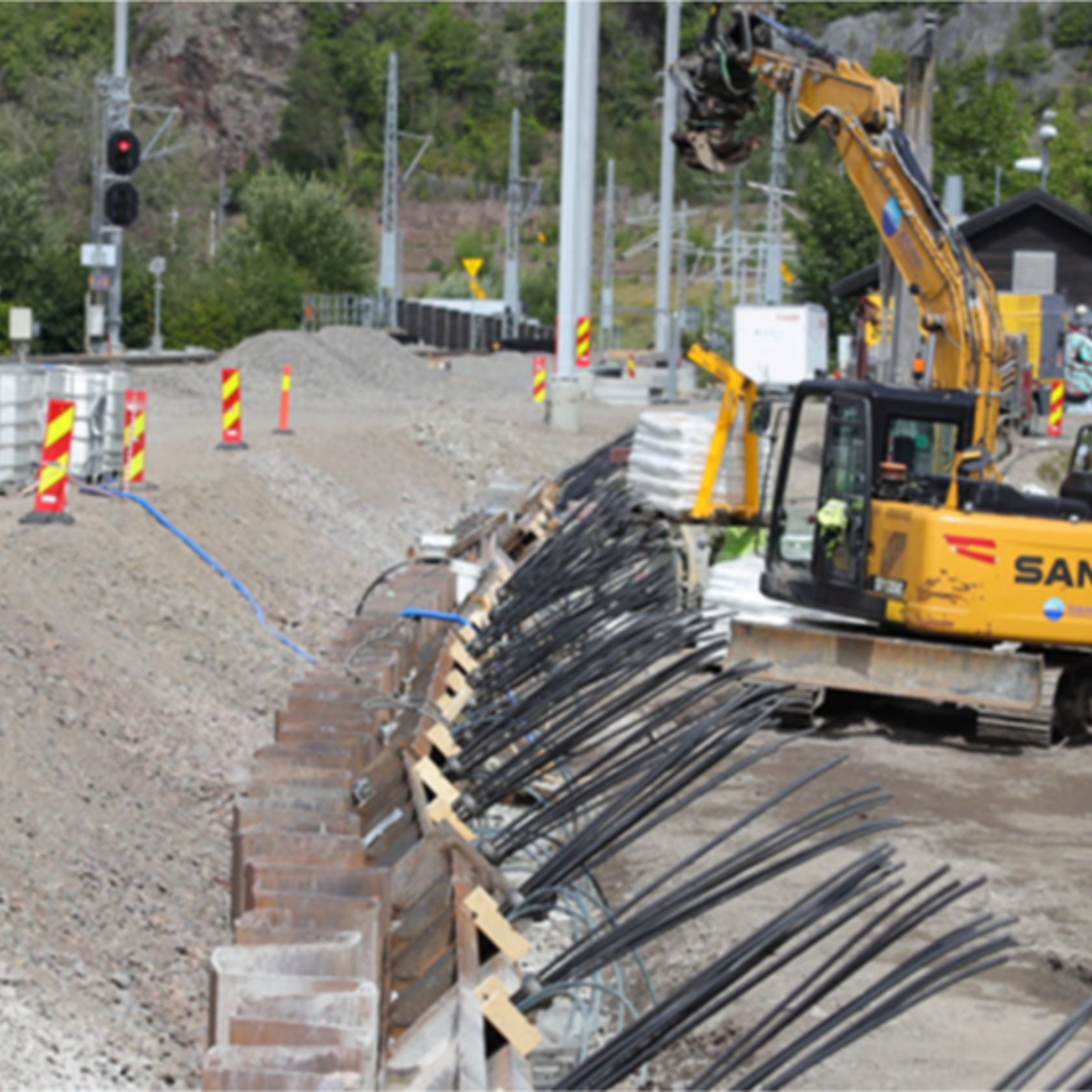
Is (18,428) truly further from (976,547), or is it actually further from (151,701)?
(976,547)

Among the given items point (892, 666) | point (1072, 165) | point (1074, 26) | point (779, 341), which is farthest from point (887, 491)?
point (1074, 26)

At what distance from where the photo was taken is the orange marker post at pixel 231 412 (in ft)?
67.3

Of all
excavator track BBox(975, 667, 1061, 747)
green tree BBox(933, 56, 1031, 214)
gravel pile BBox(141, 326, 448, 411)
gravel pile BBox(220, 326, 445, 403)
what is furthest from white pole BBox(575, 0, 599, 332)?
green tree BBox(933, 56, 1031, 214)

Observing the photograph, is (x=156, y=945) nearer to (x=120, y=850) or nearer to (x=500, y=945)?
(x=120, y=850)

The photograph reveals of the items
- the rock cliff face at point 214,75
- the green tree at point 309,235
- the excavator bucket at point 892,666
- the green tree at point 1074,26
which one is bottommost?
the excavator bucket at point 892,666

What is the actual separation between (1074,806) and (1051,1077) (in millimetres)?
4856

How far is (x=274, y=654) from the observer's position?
13.4 meters

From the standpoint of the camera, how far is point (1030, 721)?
1281 cm

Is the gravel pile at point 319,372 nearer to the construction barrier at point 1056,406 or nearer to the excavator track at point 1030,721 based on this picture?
the construction barrier at point 1056,406

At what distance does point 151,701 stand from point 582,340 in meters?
25.4

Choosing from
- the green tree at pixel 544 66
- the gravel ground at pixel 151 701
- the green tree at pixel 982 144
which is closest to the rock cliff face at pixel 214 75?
the green tree at pixel 544 66

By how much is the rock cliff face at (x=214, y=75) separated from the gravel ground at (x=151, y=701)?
123 metres

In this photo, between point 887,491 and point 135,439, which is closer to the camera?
point 887,491

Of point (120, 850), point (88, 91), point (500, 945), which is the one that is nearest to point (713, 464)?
point (120, 850)
